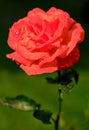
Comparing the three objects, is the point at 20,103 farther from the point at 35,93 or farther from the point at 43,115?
the point at 35,93

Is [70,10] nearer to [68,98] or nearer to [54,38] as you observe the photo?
[68,98]

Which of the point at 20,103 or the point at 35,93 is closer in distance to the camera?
the point at 20,103

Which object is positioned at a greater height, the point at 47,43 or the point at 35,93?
the point at 47,43

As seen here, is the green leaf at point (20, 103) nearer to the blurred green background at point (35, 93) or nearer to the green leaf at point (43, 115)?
the green leaf at point (43, 115)

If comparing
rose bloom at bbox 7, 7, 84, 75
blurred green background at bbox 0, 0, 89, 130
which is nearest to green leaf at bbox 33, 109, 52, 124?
rose bloom at bbox 7, 7, 84, 75

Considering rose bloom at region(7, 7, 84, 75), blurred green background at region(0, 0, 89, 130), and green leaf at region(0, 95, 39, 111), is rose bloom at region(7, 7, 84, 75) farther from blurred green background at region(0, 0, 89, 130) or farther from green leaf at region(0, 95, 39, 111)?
blurred green background at region(0, 0, 89, 130)

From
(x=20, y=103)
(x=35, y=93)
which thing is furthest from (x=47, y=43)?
(x=35, y=93)

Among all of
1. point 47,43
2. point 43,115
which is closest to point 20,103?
point 43,115
